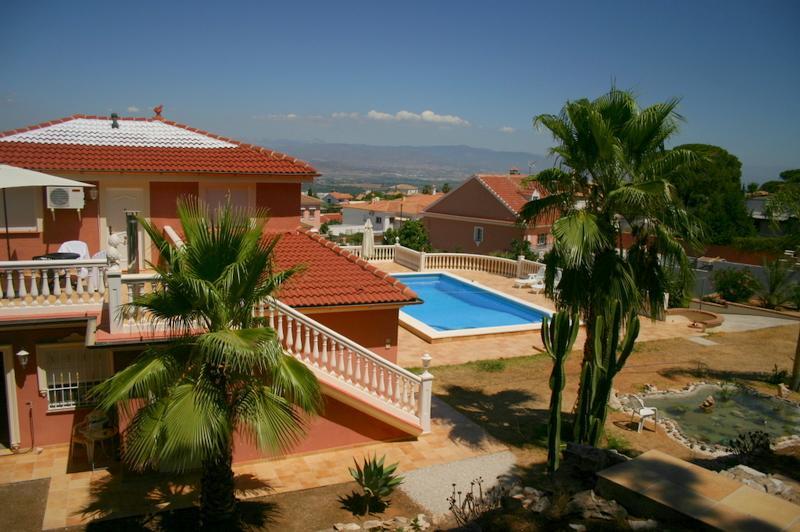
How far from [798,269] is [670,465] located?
95.5 ft

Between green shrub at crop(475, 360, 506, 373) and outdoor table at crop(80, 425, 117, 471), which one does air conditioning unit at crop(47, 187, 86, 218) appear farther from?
green shrub at crop(475, 360, 506, 373)

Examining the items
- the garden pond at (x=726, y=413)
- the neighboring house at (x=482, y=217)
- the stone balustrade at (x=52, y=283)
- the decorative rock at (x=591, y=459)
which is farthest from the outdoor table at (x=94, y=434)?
the neighboring house at (x=482, y=217)

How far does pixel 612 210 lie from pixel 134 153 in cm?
1246

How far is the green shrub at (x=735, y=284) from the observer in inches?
1232

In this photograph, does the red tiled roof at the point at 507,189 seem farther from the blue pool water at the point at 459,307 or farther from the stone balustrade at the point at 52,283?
the stone balustrade at the point at 52,283

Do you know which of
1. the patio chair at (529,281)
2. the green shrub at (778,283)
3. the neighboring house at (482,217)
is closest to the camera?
the green shrub at (778,283)

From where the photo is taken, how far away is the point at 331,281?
1372 centimetres

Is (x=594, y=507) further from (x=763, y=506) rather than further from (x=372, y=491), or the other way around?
(x=372, y=491)

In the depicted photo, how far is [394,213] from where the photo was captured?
83938 millimetres

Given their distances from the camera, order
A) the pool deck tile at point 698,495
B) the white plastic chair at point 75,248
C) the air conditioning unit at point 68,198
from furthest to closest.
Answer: the white plastic chair at point 75,248 < the air conditioning unit at point 68,198 < the pool deck tile at point 698,495

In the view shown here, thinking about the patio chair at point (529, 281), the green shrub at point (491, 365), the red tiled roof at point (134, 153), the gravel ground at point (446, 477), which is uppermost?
the red tiled roof at point (134, 153)

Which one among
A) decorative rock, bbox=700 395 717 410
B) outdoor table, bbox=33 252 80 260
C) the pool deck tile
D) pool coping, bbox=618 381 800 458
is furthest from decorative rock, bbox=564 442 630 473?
outdoor table, bbox=33 252 80 260

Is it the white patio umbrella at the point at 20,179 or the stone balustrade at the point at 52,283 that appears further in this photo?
the white patio umbrella at the point at 20,179

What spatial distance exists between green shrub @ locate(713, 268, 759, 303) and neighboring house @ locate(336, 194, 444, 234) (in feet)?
130
